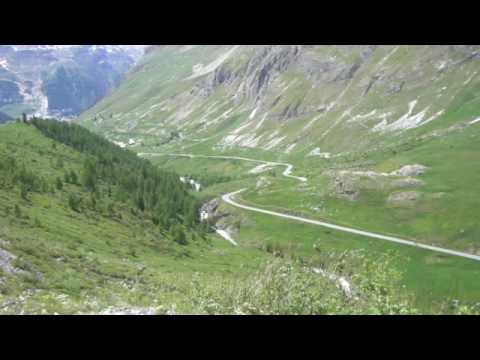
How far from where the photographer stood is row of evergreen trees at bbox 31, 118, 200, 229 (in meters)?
109

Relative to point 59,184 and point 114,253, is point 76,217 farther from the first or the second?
point 114,253

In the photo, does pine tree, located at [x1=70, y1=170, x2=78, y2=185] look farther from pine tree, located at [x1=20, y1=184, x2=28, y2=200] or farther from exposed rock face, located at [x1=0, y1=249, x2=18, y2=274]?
exposed rock face, located at [x1=0, y1=249, x2=18, y2=274]

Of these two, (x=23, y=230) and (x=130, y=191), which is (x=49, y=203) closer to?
(x=23, y=230)

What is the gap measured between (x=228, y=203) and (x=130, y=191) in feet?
145

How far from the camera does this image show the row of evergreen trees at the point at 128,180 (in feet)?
357

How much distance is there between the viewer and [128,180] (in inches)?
4697

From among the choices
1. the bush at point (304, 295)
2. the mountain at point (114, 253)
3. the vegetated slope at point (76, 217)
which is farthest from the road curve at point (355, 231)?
the bush at point (304, 295)

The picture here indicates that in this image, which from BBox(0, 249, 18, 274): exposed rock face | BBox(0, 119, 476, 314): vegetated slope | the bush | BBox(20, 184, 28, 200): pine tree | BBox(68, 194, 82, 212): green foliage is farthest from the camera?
BBox(68, 194, 82, 212): green foliage

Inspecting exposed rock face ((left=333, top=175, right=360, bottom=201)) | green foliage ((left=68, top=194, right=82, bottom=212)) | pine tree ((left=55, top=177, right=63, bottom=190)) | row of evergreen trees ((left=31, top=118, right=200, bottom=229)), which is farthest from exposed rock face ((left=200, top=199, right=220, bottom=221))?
green foliage ((left=68, top=194, right=82, bottom=212))

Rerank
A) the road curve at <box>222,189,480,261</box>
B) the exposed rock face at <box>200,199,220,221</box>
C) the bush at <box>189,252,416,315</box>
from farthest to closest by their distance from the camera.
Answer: the exposed rock face at <box>200,199,220,221</box> < the road curve at <box>222,189,480,261</box> < the bush at <box>189,252,416,315</box>

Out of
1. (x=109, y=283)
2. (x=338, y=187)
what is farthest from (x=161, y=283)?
(x=338, y=187)

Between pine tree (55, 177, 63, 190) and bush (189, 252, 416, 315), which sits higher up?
bush (189, 252, 416, 315)
